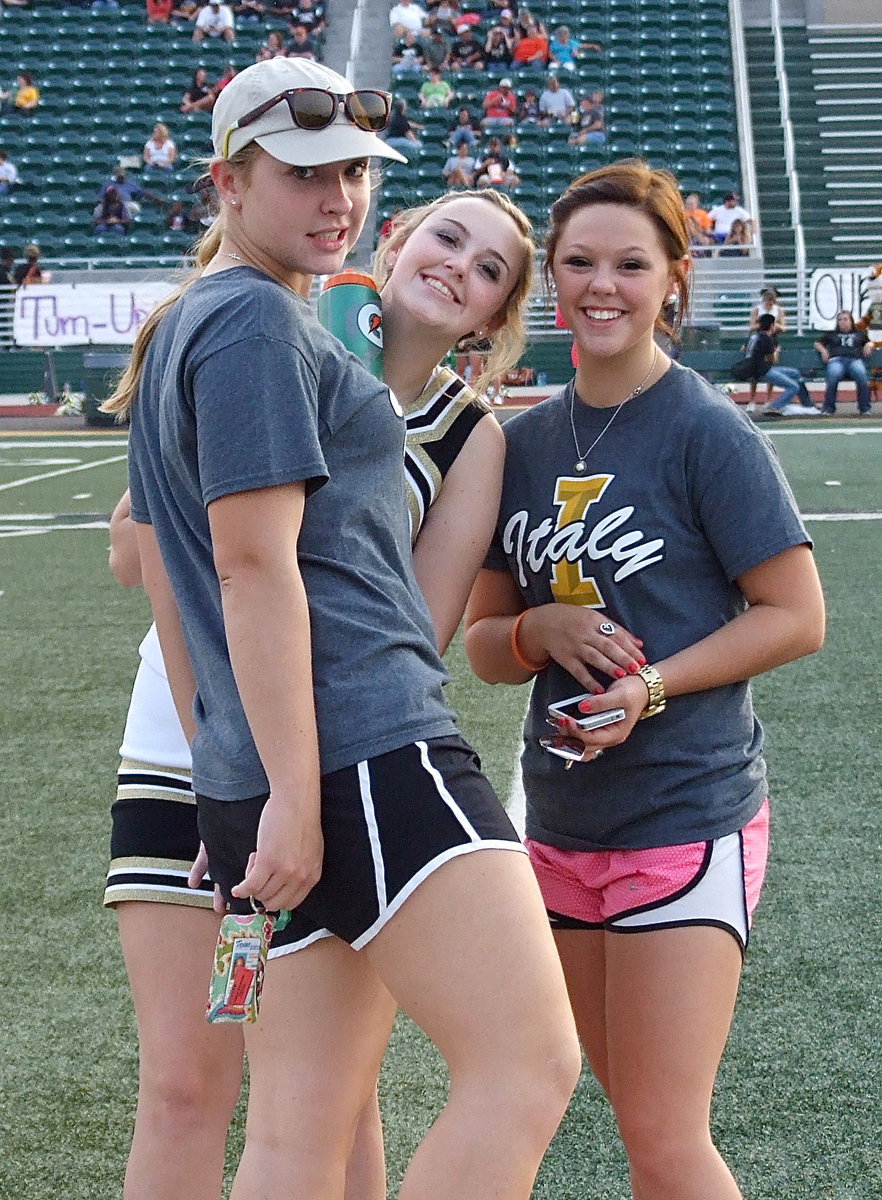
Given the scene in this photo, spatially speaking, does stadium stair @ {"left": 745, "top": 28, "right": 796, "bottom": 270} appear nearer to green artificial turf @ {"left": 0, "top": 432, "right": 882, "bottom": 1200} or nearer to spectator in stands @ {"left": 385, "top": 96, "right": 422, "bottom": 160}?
spectator in stands @ {"left": 385, "top": 96, "right": 422, "bottom": 160}

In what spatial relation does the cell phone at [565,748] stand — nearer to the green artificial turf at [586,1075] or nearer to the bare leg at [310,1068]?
the bare leg at [310,1068]

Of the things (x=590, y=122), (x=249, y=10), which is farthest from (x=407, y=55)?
→ (x=590, y=122)

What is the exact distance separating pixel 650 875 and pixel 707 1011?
0.18m

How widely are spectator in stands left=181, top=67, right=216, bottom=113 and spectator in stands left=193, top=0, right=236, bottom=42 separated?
159cm

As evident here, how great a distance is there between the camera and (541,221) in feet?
62.9

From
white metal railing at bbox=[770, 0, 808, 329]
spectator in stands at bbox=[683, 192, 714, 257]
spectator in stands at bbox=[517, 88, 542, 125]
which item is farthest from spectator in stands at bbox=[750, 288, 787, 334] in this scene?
spectator in stands at bbox=[517, 88, 542, 125]

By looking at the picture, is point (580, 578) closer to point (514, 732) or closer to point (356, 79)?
point (514, 732)

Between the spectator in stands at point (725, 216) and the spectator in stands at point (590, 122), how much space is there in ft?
8.92

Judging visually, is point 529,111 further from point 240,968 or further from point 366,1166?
point 240,968

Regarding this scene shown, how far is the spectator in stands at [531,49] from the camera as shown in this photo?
76.1ft

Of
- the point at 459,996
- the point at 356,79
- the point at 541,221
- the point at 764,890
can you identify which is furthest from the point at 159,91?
the point at 459,996

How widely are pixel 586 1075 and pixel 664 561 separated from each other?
1114 mm

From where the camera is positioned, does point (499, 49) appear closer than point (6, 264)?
No

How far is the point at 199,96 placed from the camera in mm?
22625
